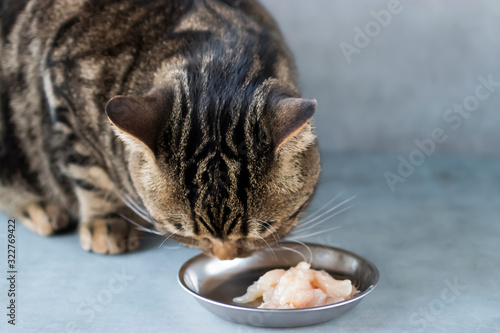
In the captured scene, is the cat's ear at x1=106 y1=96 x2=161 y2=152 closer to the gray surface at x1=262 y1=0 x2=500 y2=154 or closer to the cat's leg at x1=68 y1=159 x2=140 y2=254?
the cat's leg at x1=68 y1=159 x2=140 y2=254

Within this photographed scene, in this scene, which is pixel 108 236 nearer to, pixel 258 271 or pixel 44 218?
pixel 44 218

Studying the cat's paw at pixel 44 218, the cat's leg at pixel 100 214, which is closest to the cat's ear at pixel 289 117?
the cat's leg at pixel 100 214

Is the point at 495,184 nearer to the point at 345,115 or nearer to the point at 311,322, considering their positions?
the point at 345,115

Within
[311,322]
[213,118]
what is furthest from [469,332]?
[213,118]

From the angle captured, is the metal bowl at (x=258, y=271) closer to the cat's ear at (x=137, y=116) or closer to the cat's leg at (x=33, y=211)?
the cat's ear at (x=137, y=116)

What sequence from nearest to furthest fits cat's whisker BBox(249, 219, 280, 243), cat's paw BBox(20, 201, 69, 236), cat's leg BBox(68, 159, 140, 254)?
cat's whisker BBox(249, 219, 280, 243), cat's leg BBox(68, 159, 140, 254), cat's paw BBox(20, 201, 69, 236)

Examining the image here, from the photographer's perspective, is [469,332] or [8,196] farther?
[8,196]

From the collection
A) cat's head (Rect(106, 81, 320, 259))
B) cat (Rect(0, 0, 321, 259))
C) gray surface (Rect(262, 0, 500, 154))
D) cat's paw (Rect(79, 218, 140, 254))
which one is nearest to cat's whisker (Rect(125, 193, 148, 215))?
cat (Rect(0, 0, 321, 259))
